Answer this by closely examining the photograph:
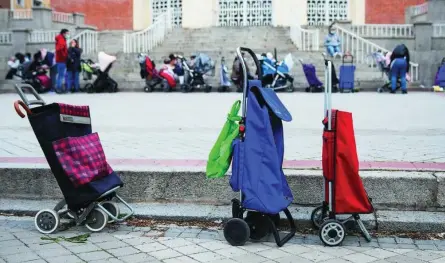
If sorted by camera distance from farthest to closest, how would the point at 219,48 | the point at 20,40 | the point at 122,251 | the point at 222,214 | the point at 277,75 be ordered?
the point at 20,40 < the point at 219,48 < the point at 277,75 < the point at 222,214 < the point at 122,251

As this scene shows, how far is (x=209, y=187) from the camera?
5.52 metres

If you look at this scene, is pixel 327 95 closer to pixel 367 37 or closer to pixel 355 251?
pixel 355 251

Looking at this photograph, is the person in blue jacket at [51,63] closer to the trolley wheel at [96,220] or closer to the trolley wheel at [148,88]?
the trolley wheel at [148,88]

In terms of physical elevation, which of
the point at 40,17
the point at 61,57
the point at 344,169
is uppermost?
the point at 40,17

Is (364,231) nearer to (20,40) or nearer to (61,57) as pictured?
(61,57)

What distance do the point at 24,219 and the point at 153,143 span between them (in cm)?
253

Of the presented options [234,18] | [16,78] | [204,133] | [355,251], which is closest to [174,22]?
[234,18]

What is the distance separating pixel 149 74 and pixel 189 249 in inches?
646

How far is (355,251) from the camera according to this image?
4387mm

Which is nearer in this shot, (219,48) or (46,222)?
(46,222)

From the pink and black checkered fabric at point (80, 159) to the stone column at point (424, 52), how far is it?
19.8 metres

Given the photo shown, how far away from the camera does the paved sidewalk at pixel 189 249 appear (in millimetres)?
4203

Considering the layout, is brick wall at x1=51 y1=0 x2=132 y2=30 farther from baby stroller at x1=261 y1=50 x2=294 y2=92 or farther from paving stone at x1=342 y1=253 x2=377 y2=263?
paving stone at x1=342 y1=253 x2=377 y2=263

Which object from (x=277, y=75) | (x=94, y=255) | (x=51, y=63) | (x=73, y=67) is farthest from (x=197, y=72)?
(x=94, y=255)
